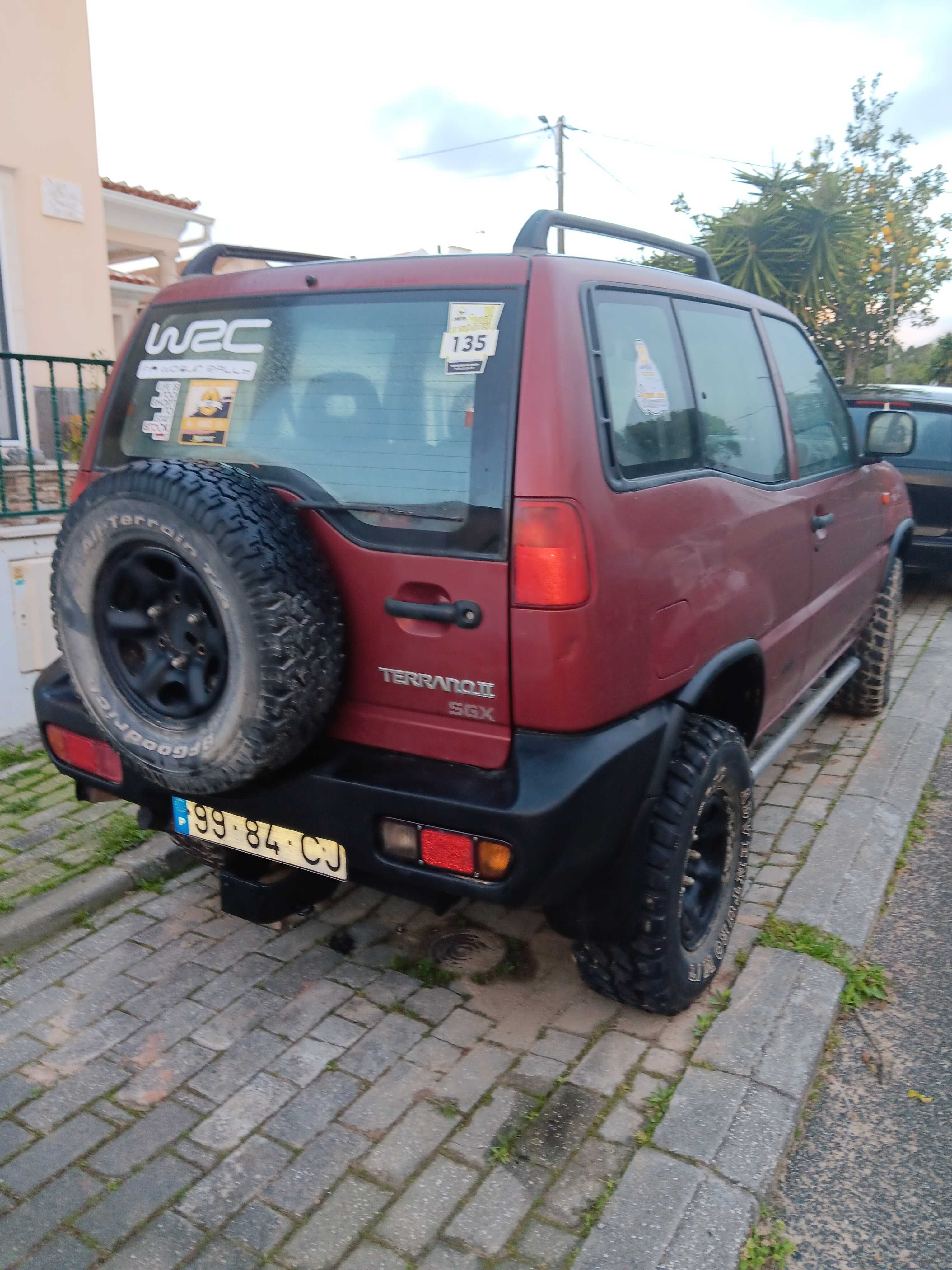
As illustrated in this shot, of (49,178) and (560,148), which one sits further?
(560,148)

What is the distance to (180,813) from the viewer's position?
264 centimetres

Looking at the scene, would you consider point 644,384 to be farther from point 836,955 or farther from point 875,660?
point 875,660

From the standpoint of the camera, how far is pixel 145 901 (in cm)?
342

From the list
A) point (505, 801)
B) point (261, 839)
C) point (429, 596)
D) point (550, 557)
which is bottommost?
point (261, 839)

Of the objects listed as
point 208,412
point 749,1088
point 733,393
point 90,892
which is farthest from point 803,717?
point 90,892

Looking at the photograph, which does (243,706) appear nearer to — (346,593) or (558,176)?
(346,593)

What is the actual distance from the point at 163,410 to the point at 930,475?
6.15 metres

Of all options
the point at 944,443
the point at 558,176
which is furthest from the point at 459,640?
the point at 558,176

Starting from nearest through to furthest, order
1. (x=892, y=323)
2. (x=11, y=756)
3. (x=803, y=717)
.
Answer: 1. (x=803, y=717)
2. (x=11, y=756)
3. (x=892, y=323)

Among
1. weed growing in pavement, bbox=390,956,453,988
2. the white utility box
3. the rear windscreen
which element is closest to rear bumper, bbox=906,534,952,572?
weed growing in pavement, bbox=390,956,453,988

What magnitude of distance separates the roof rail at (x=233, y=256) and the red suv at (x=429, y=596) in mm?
251

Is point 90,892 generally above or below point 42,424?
below

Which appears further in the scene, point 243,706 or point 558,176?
point 558,176

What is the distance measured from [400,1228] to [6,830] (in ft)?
8.08
